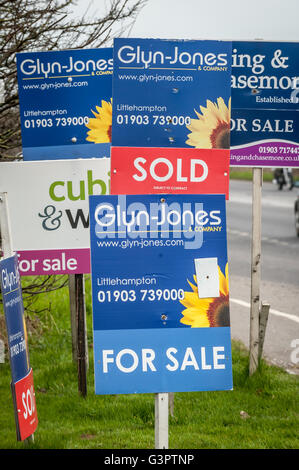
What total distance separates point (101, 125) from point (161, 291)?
8.23 ft

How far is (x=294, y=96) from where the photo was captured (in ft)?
23.1

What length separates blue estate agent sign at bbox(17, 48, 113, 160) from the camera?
621 centimetres

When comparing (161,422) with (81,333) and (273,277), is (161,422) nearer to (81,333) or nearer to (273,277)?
(81,333)

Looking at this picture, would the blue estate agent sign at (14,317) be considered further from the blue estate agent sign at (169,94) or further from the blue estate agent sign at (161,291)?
the blue estate agent sign at (169,94)

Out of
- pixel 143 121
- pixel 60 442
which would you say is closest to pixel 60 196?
pixel 143 121

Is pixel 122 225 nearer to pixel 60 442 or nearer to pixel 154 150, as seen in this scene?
pixel 154 150

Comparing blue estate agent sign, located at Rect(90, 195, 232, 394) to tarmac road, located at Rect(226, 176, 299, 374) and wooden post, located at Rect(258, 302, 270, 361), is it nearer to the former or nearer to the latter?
wooden post, located at Rect(258, 302, 270, 361)

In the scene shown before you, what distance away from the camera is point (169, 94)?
4.97 m

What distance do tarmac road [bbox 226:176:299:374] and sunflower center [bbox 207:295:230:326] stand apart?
367 cm

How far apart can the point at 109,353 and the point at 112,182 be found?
3.48 ft

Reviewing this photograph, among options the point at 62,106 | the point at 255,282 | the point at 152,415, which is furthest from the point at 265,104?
the point at 152,415

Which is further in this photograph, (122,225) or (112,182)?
(112,182)

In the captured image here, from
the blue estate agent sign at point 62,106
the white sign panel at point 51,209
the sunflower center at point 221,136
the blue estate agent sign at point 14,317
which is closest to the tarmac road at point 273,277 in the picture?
the white sign panel at point 51,209

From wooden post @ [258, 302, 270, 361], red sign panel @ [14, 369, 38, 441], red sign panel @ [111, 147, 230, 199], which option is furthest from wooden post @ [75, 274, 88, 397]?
red sign panel @ [111, 147, 230, 199]
